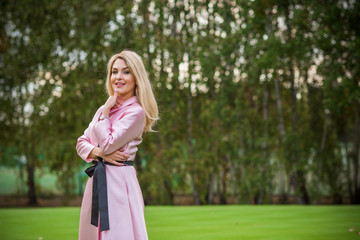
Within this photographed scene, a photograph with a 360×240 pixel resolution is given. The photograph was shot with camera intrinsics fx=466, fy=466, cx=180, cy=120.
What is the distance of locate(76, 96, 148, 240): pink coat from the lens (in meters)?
2.62

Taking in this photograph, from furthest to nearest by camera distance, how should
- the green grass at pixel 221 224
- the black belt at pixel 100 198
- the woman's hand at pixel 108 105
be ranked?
1. the green grass at pixel 221 224
2. the woman's hand at pixel 108 105
3. the black belt at pixel 100 198

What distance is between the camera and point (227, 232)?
6555 mm

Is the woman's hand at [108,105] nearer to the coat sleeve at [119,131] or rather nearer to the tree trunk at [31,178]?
the coat sleeve at [119,131]

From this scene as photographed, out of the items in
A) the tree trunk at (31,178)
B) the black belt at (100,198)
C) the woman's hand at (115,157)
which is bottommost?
the tree trunk at (31,178)

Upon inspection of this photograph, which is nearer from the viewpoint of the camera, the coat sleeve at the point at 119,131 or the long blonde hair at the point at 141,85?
the coat sleeve at the point at 119,131

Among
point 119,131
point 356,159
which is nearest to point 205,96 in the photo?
point 356,159

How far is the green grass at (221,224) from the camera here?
6.29 meters

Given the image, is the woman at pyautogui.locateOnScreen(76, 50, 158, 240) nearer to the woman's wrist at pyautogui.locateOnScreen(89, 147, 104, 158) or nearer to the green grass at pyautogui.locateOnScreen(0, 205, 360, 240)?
the woman's wrist at pyautogui.locateOnScreen(89, 147, 104, 158)

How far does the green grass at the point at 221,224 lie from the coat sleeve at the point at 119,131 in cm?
371

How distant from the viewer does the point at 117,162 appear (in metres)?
2.71

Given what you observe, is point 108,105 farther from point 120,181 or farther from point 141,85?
point 120,181

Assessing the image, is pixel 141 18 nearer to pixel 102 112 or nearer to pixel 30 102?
pixel 30 102

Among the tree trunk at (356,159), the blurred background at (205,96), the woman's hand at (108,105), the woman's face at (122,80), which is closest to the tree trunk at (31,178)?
the blurred background at (205,96)

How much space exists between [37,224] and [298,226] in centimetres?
434
